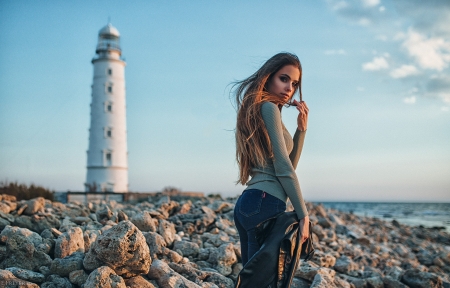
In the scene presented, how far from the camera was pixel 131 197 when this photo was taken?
15.4 meters

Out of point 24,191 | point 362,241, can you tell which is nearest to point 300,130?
point 362,241

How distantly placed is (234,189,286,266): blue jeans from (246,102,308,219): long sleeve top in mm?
37

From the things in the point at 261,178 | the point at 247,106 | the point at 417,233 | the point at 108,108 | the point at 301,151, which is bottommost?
the point at 417,233

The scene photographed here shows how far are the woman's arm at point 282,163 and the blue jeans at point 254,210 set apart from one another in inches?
3.3

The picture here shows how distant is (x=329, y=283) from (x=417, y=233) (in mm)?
14586

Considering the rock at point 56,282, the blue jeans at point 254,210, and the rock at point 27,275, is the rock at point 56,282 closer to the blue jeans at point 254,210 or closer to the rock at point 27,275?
the rock at point 27,275

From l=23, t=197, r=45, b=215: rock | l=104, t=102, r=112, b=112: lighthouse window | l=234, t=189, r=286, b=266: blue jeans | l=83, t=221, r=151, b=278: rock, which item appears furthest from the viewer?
l=104, t=102, r=112, b=112: lighthouse window

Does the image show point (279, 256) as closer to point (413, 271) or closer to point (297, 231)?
point (297, 231)

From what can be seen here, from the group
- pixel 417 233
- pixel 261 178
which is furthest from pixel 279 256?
pixel 417 233

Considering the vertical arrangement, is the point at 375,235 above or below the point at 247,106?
below

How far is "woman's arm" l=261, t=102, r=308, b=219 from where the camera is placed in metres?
2.37

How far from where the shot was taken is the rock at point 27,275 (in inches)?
132

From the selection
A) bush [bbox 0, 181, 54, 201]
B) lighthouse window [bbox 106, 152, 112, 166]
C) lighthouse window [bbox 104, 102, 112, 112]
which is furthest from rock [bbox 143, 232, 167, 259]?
lighthouse window [bbox 104, 102, 112, 112]

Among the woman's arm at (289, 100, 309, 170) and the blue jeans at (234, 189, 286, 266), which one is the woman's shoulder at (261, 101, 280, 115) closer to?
the woman's arm at (289, 100, 309, 170)
